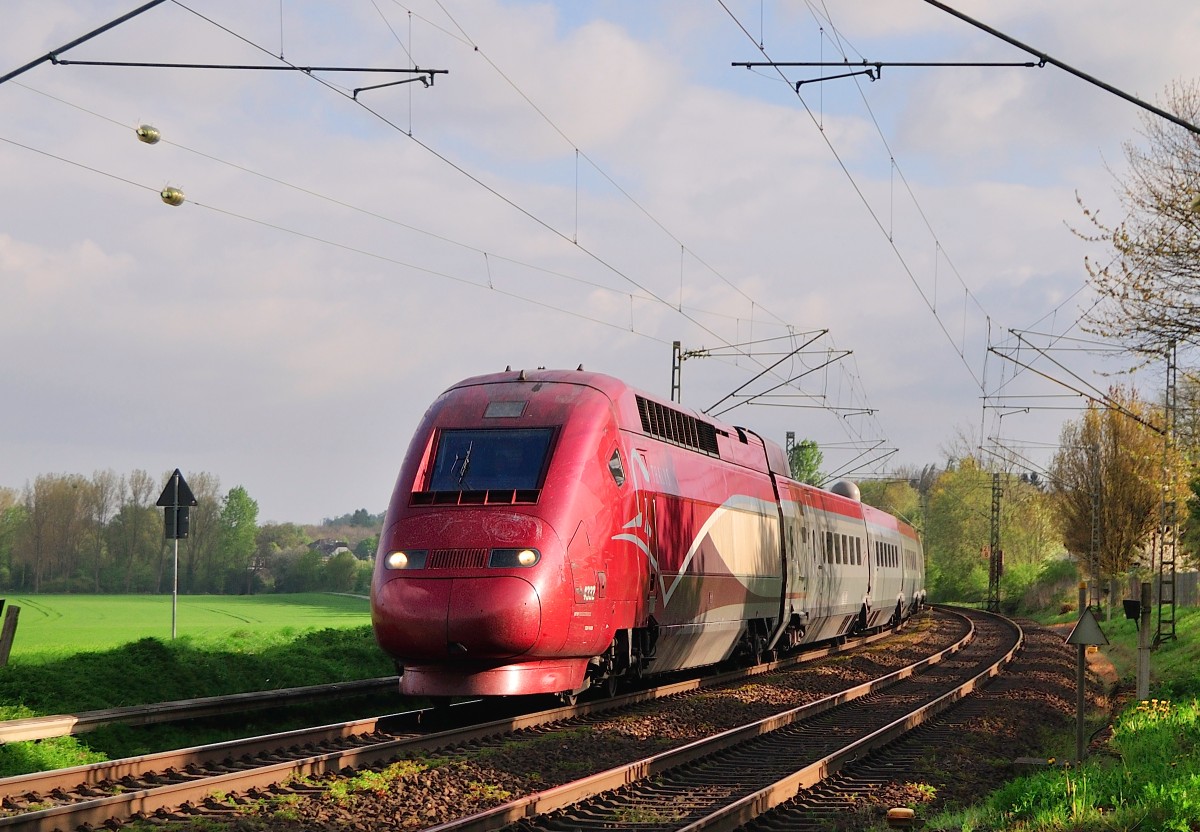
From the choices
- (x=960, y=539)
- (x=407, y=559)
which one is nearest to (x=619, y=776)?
(x=407, y=559)

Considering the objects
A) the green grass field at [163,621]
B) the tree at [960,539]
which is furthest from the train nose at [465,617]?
the tree at [960,539]

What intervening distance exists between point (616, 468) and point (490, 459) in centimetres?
165

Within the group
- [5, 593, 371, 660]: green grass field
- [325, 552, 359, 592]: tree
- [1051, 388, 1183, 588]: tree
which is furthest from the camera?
[325, 552, 359, 592]: tree

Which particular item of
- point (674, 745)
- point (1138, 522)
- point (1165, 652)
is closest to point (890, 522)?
point (1165, 652)

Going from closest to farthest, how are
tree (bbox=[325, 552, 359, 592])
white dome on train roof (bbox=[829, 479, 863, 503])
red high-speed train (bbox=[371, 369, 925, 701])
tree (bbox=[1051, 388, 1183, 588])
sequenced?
red high-speed train (bbox=[371, 369, 925, 701])
white dome on train roof (bbox=[829, 479, 863, 503])
tree (bbox=[1051, 388, 1183, 588])
tree (bbox=[325, 552, 359, 592])

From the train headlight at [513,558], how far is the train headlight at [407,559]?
2.61 ft

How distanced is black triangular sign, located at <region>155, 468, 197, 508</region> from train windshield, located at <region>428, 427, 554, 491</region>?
17.7 feet

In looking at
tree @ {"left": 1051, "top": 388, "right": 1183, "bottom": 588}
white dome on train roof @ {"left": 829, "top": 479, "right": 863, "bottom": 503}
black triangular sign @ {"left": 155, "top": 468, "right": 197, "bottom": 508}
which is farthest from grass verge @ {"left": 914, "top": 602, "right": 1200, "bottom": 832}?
tree @ {"left": 1051, "top": 388, "right": 1183, "bottom": 588}

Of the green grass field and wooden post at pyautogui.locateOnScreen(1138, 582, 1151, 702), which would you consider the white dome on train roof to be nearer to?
the green grass field

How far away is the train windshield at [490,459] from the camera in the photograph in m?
15.1

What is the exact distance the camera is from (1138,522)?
54562 mm

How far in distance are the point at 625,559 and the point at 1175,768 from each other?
6746mm

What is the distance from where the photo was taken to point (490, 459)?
15414 mm

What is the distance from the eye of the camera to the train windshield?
1514cm
